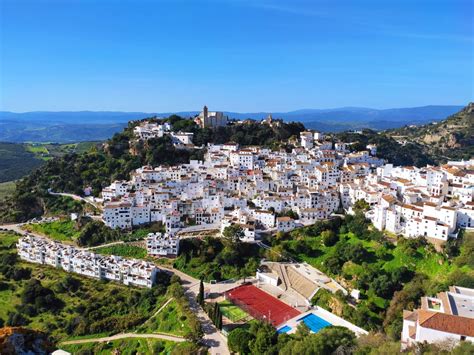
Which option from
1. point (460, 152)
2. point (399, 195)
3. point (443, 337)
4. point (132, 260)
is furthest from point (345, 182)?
point (460, 152)

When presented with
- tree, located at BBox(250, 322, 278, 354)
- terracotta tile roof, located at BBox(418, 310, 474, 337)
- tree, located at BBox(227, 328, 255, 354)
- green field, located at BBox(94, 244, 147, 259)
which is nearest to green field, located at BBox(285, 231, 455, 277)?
tree, located at BBox(250, 322, 278, 354)

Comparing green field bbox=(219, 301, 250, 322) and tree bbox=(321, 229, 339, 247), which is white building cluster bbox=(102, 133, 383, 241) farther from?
green field bbox=(219, 301, 250, 322)

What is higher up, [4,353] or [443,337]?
[4,353]

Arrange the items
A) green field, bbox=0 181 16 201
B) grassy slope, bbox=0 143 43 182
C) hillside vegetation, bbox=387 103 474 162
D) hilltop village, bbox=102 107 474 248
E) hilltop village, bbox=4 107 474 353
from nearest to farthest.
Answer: hilltop village, bbox=4 107 474 353
hilltop village, bbox=102 107 474 248
green field, bbox=0 181 16 201
hillside vegetation, bbox=387 103 474 162
grassy slope, bbox=0 143 43 182

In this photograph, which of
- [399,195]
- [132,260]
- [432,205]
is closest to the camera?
[432,205]

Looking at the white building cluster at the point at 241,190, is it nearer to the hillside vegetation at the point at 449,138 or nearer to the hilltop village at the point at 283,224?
the hilltop village at the point at 283,224

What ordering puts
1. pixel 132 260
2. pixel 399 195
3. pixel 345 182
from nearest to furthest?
pixel 132 260 → pixel 399 195 → pixel 345 182

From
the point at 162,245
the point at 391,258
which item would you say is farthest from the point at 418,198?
the point at 162,245

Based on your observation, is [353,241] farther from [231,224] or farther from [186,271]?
[186,271]
